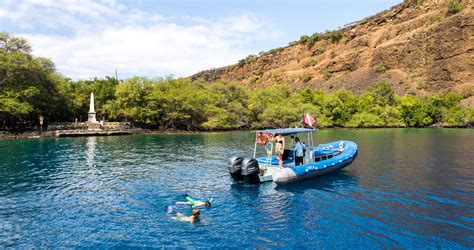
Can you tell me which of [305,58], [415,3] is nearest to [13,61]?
[305,58]

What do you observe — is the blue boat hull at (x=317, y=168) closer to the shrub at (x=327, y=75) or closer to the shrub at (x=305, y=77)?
the shrub at (x=327, y=75)

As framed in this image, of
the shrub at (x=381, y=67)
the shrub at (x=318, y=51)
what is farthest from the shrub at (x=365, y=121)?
the shrub at (x=318, y=51)

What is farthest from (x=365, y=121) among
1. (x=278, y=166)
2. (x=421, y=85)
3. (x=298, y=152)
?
(x=278, y=166)

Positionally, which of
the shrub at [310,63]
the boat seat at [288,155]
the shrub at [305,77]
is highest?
the shrub at [310,63]

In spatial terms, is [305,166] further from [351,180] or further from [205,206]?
[205,206]

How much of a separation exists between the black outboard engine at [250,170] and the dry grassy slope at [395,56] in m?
105

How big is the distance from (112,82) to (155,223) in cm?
7316

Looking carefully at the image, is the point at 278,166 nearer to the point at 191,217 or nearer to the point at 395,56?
the point at 191,217

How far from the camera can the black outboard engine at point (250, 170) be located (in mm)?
19219

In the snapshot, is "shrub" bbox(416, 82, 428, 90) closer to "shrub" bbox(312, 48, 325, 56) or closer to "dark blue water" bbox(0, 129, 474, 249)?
"shrub" bbox(312, 48, 325, 56)

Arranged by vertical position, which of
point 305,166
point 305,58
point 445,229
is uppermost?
point 305,58

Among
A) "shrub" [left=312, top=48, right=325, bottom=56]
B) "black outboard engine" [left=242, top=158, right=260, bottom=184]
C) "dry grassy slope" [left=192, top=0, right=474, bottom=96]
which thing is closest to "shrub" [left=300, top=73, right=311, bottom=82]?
"dry grassy slope" [left=192, top=0, right=474, bottom=96]

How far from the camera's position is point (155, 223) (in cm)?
1373

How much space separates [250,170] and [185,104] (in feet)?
168
